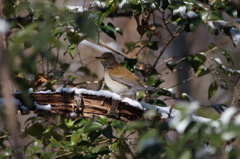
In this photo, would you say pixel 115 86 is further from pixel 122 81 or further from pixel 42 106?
pixel 42 106

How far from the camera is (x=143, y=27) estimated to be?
167 inches

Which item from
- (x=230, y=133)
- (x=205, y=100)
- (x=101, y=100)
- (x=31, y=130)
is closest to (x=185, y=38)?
(x=205, y=100)

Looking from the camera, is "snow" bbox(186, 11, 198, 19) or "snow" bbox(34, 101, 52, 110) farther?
"snow" bbox(186, 11, 198, 19)

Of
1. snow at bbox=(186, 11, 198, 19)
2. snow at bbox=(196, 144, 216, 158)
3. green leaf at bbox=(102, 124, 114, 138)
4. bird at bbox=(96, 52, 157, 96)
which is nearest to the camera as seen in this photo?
snow at bbox=(196, 144, 216, 158)

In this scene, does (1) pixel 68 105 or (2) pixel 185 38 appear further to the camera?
(2) pixel 185 38

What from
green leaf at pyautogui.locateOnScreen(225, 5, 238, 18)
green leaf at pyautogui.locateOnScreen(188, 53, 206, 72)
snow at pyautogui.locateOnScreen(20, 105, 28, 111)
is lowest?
green leaf at pyautogui.locateOnScreen(188, 53, 206, 72)

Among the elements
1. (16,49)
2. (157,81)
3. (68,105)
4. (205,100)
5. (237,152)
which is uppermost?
(16,49)

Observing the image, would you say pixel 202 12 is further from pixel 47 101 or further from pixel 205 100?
pixel 205 100

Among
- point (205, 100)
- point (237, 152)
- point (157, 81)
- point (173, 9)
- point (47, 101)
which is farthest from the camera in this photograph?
point (205, 100)

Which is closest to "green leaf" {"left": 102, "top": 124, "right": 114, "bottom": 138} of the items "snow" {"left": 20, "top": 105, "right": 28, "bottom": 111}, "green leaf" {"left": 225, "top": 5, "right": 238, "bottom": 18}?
"snow" {"left": 20, "top": 105, "right": 28, "bottom": 111}

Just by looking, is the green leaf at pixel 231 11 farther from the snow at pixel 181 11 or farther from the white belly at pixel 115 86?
the white belly at pixel 115 86

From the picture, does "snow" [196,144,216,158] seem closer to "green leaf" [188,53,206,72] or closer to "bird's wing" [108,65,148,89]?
"green leaf" [188,53,206,72]

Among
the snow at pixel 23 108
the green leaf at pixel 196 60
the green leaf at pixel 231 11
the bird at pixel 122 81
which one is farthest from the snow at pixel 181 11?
the snow at pixel 23 108

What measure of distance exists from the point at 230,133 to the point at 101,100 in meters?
1.73
